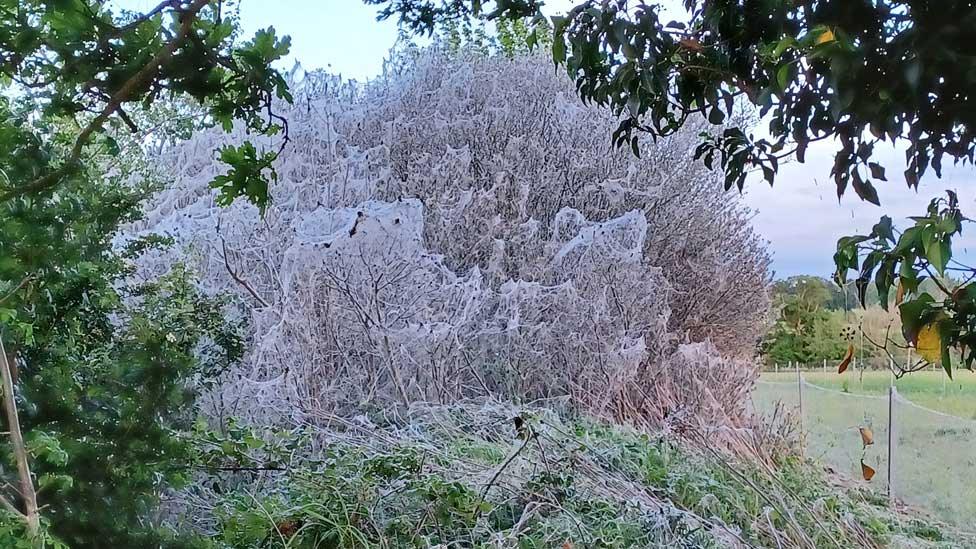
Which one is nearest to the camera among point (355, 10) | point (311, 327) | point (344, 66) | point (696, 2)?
point (696, 2)

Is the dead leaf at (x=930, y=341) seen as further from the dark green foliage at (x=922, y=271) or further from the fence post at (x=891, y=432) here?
the fence post at (x=891, y=432)

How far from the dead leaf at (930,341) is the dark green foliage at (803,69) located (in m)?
0.18

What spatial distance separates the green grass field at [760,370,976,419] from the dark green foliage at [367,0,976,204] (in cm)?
94

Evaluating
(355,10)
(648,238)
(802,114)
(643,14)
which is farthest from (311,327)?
(802,114)

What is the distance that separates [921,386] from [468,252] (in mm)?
1297

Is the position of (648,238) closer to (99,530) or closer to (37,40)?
(99,530)

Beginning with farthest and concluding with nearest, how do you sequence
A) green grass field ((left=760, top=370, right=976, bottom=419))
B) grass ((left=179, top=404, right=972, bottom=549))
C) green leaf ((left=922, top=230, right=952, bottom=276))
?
1. green grass field ((left=760, top=370, right=976, bottom=419))
2. grass ((left=179, top=404, right=972, bottom=549))
3. green leaf ((left=922, top=230, right=952, bottom=276))

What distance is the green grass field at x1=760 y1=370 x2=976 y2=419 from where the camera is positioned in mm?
1690

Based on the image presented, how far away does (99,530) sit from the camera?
0.93 m

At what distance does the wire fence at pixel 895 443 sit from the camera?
1962mm

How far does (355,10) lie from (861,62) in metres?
1.42

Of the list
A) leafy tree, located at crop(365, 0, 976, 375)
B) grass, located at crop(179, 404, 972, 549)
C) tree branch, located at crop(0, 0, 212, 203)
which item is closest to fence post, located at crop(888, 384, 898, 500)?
grass, located at crop(179, 404, 972, 549)

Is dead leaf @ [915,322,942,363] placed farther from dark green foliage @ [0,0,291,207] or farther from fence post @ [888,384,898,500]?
fence post @ [888,384,898,500]

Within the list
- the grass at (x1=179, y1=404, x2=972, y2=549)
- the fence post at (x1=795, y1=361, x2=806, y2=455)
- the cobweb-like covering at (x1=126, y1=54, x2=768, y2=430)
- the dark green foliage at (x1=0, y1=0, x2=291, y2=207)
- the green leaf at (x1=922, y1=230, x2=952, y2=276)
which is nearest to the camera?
the green leaf at (x1=922, y1=230, x2=952, y2=276)
